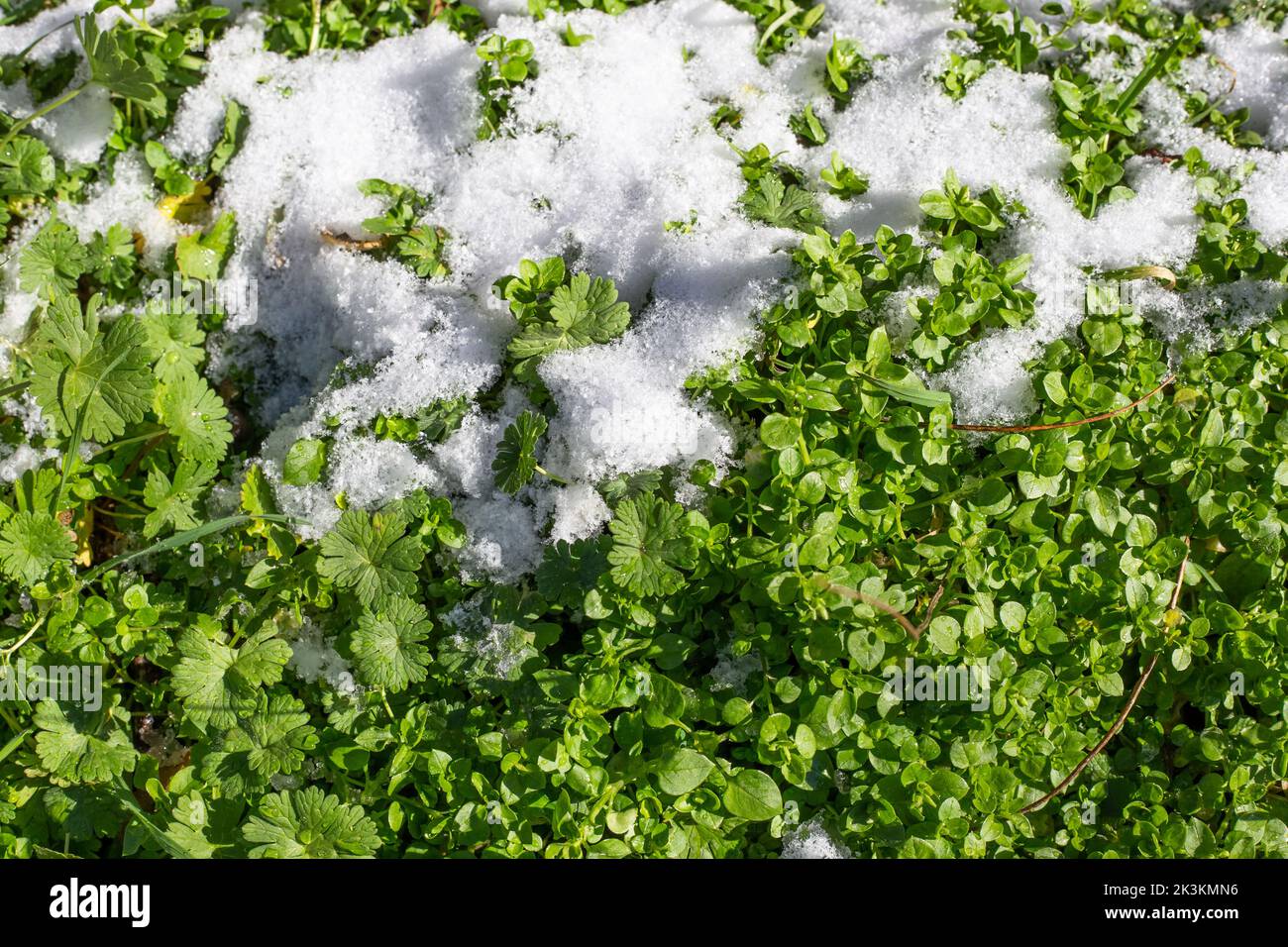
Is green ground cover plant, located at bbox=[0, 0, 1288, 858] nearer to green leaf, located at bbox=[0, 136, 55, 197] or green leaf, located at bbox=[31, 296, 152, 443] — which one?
green leaf, located at bbox=[31, 296, 152, 443]

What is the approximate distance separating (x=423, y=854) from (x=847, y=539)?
130cm

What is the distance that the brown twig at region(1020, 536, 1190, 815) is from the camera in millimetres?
2334

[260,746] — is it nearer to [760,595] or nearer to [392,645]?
[392,645]

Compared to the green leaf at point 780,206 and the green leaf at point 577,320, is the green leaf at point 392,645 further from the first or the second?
the green leaf at point 780,206

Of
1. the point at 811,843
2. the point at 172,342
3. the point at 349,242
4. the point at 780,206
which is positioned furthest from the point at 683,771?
the point at 172,342

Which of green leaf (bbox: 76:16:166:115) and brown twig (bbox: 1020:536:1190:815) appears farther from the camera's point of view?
green leaf (bbox: 76:16:166:115)

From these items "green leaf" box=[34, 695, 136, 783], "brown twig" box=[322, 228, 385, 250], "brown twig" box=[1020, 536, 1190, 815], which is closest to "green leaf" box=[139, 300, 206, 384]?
"brown twig" box=[322, 228, 385, 250]

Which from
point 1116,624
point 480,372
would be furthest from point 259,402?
point 1116,624

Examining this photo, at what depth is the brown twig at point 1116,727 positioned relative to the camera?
7.66 ft

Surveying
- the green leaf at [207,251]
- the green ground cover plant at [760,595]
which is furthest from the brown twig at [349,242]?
the green leaf at [207,251]
